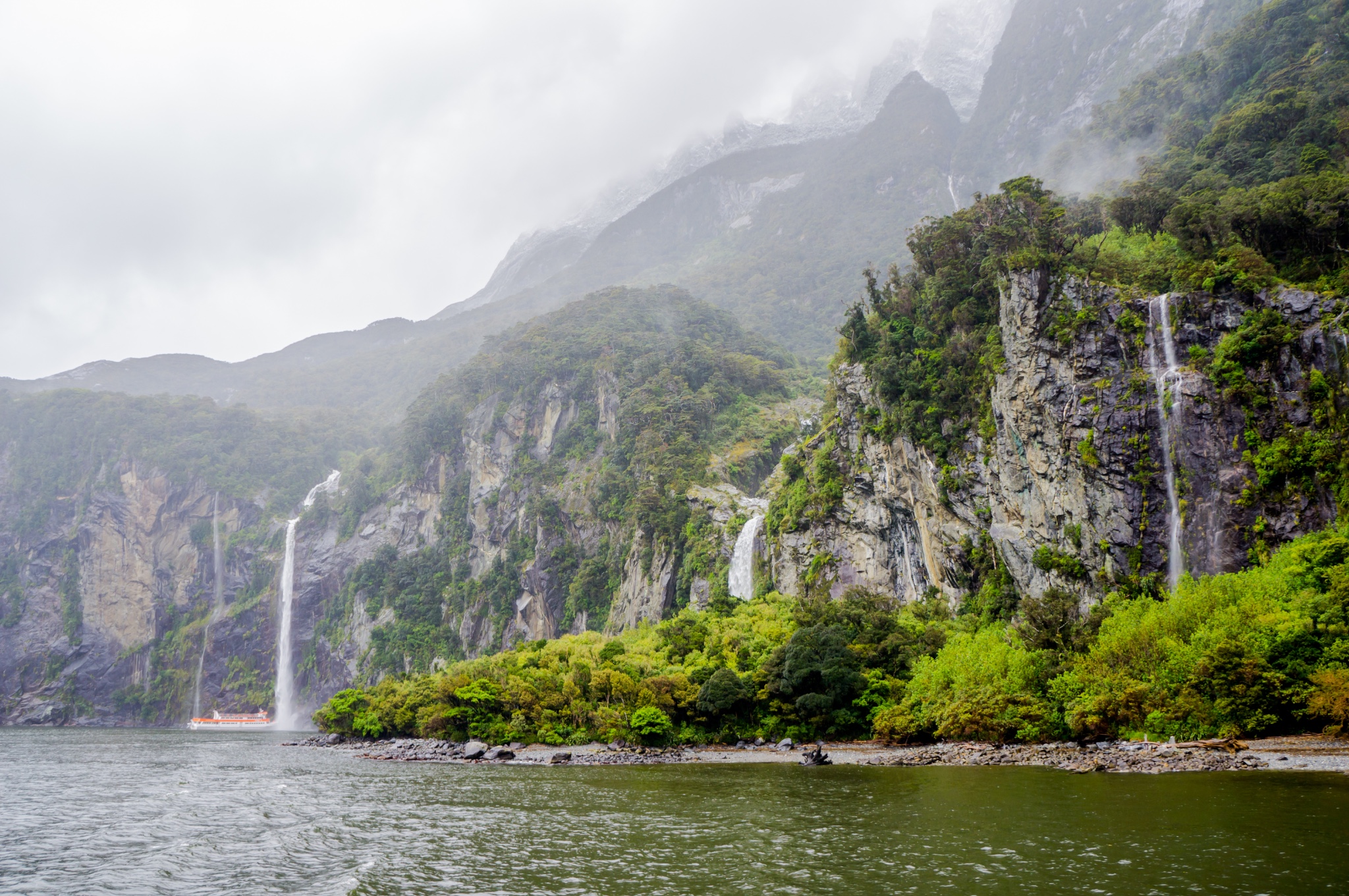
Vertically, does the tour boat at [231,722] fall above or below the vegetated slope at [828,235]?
below

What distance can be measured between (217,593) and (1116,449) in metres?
129

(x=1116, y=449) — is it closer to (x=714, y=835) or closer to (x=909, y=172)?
(x=714, y=835)

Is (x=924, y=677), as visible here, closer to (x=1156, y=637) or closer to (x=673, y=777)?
(x=1156, y=637)

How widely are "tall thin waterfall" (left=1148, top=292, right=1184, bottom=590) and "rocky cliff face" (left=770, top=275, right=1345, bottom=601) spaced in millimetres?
69

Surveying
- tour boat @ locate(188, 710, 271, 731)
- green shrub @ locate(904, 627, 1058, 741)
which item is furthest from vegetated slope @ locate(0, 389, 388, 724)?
green shrub @ locate(904, 627, 1058, 741)

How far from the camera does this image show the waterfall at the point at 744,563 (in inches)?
A: 2682

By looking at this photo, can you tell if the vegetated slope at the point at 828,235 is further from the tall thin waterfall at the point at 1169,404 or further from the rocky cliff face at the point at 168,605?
the tall thin waterfall at the point at 1169,404

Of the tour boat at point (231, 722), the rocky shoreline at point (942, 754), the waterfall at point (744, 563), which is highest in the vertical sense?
the waterfall at point (744, 563)

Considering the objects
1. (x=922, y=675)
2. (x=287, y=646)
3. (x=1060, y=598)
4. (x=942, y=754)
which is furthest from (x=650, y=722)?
(x=287, y=646)

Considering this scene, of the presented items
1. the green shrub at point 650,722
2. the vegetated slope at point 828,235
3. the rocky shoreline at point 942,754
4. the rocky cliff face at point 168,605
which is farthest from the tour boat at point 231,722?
the vegetated slope at point 828,235

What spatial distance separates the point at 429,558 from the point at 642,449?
133 feet

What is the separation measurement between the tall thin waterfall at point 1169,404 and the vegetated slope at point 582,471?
133ft

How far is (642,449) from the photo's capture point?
91.1m

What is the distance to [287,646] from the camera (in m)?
113
